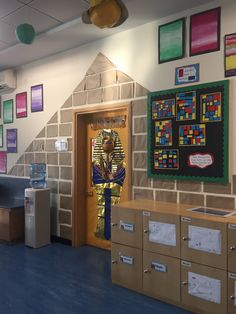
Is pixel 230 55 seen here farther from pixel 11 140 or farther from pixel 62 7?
pixel 11 140

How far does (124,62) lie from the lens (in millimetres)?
3477

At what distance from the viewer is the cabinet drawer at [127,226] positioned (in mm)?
2750

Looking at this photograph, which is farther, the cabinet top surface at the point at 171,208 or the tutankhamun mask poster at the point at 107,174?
the tutankhamun mask poster at the point at 107,174

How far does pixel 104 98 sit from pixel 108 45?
67cm

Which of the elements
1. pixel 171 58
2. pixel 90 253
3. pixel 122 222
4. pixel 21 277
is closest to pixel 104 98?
pixel 171 58

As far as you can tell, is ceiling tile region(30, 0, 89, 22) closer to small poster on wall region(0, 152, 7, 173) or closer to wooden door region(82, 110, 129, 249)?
wooden door region(82, 110, 129, 249)

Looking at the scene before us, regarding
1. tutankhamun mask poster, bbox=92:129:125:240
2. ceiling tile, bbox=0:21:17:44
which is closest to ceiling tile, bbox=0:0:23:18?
ceiling tile, bbox=0:21:17:44

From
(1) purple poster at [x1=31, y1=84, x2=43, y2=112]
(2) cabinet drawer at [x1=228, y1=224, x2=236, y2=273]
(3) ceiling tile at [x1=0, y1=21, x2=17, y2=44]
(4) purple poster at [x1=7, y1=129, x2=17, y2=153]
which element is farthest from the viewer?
(4) purple poster at [x1=7, y1=129, x2=17, y2=153]

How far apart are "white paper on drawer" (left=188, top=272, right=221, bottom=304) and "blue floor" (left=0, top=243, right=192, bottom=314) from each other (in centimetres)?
24

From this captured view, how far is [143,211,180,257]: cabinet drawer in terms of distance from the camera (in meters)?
2.50

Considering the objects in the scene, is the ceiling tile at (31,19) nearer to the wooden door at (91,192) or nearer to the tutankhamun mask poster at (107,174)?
the wooden door at (91,192)

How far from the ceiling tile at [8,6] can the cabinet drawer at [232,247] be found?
115 inches

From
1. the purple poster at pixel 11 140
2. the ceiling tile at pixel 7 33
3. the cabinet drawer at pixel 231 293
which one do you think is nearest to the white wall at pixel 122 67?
the purple poster at pixel 11 140

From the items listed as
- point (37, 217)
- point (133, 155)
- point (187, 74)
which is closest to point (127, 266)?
point (133, 155)
